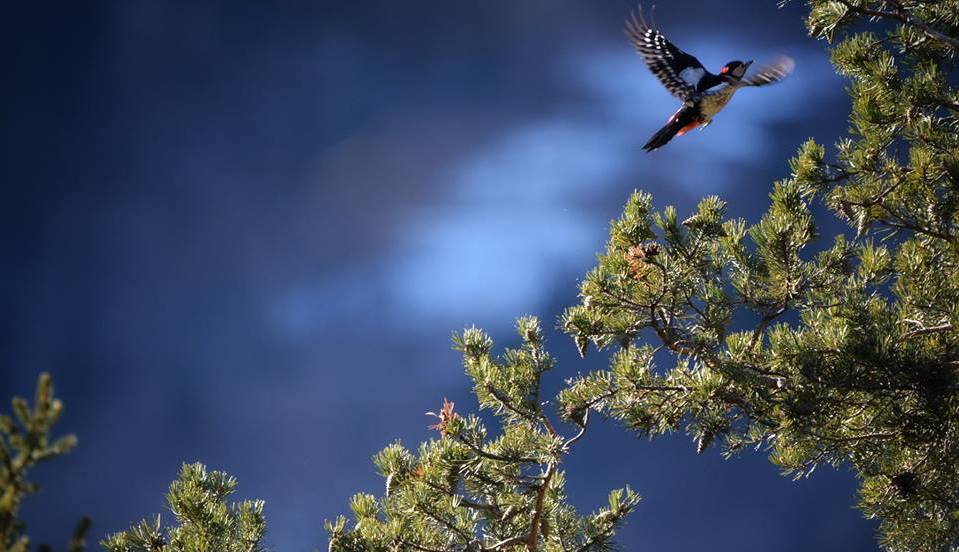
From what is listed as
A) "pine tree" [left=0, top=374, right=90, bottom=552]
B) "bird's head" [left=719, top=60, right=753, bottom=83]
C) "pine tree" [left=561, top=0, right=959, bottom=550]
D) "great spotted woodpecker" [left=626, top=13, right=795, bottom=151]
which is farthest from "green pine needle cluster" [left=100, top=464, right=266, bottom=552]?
"bird's head" [left=719, top=60, right=753, bottom=83]

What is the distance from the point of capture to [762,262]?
203 cm

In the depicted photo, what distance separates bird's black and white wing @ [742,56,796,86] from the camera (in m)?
2.20

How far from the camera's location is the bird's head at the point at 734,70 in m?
2.21

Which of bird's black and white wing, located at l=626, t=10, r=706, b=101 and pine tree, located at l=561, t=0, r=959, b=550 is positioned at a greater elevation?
bird's black and white wing, located at l=626, t=10, r=706, b=101

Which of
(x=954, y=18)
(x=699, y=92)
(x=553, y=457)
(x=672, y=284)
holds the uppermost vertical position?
(x=699, y=92)

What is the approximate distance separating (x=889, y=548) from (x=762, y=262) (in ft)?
2.95

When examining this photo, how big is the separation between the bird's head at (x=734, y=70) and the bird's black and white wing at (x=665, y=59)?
6cm

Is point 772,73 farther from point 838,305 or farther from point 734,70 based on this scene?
point 838,305

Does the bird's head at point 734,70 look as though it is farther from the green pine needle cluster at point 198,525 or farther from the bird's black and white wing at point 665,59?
the green pine needle cluster at point 198,525

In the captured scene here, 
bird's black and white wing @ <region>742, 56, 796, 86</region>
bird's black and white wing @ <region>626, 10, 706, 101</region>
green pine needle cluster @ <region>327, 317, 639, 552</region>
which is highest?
bird's black and white wing @ <region>626, 10, 706, 101</region>

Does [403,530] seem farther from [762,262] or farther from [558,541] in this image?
[762,262]

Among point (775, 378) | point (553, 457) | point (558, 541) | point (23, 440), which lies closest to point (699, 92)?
point (775, 378)

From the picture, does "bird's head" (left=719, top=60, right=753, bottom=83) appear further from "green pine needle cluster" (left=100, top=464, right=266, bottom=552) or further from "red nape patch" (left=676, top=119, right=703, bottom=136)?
"green pine needle cluster" (left=100, top=464, right=266, bottom=552)

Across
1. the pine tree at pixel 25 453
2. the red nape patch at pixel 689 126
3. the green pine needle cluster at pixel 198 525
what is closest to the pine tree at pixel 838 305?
the red nape patch at pixel 689 126
